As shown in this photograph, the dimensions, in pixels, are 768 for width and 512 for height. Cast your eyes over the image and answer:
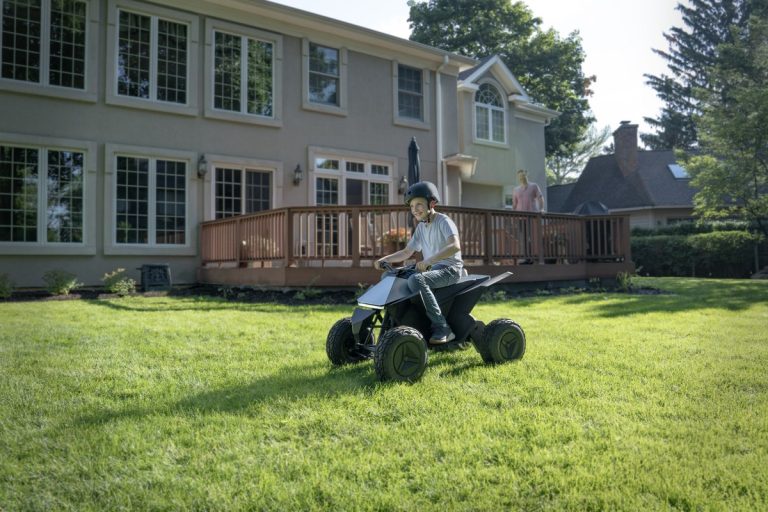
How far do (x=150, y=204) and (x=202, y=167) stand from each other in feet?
4.43

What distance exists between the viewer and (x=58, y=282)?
1025 cm

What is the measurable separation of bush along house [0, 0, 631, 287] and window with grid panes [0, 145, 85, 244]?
1.0 inches

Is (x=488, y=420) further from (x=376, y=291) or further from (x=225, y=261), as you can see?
(x=225, y=261)

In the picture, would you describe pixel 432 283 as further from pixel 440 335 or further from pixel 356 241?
pixel 356 241

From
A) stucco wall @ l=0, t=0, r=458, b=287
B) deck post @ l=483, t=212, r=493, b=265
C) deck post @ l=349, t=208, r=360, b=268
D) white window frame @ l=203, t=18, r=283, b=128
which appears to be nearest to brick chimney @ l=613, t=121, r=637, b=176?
stucco wall @ l=0, t=0, r=458, b=287

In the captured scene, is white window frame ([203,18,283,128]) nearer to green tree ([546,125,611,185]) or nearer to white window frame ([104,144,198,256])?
white window frame ([104,144,198,256])

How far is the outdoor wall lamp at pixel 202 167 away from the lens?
488 inches

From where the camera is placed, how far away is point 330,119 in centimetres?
1448

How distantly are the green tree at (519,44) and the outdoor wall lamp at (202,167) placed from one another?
850 inches

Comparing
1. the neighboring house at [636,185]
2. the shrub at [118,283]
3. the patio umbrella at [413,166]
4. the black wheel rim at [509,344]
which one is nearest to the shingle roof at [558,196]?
the neighboring house at [636,185]

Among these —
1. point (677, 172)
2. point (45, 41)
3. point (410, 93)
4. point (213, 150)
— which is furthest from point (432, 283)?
point (677, 172)

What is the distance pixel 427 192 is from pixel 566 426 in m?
2.15

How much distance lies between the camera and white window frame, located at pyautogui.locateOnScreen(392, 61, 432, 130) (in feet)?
51.5

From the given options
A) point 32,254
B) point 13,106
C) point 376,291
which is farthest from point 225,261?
point 376,291
